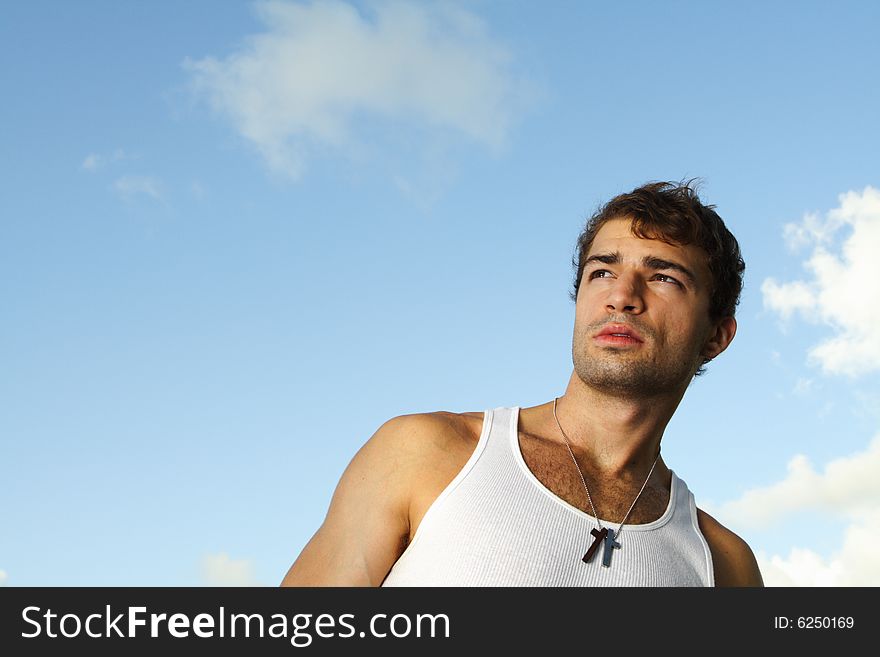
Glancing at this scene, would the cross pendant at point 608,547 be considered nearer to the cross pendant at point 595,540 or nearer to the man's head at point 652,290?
the cross pendant at point 595,540

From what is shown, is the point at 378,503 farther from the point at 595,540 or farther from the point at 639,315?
the point at 639,315

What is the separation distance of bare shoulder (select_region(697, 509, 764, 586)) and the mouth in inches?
52.4

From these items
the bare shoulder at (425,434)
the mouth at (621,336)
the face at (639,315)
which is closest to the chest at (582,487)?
the bare shoulder at (425,434)

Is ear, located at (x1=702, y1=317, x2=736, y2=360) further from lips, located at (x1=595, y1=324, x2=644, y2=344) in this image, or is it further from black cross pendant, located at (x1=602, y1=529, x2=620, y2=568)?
black cross pendant, located at (x1=602, y1=529, x2=620, y2=568)

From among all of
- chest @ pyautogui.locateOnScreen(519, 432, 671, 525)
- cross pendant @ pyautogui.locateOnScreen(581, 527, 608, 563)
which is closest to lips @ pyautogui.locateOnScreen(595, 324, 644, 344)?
chest @ pyautogui.locateOnScreen(519, 432, 671, 525)

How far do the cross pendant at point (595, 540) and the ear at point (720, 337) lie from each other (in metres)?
1.96

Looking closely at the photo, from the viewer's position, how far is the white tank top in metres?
4.38

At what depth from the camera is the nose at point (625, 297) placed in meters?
5.27

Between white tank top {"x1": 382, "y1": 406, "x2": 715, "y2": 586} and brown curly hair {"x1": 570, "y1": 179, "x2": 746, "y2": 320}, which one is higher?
brown curly hair {"x1": 570, "y1": 179, "x2": 746, "y2": 320}

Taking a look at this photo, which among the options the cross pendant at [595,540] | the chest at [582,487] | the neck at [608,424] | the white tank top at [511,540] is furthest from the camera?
the neck at [608,424]
